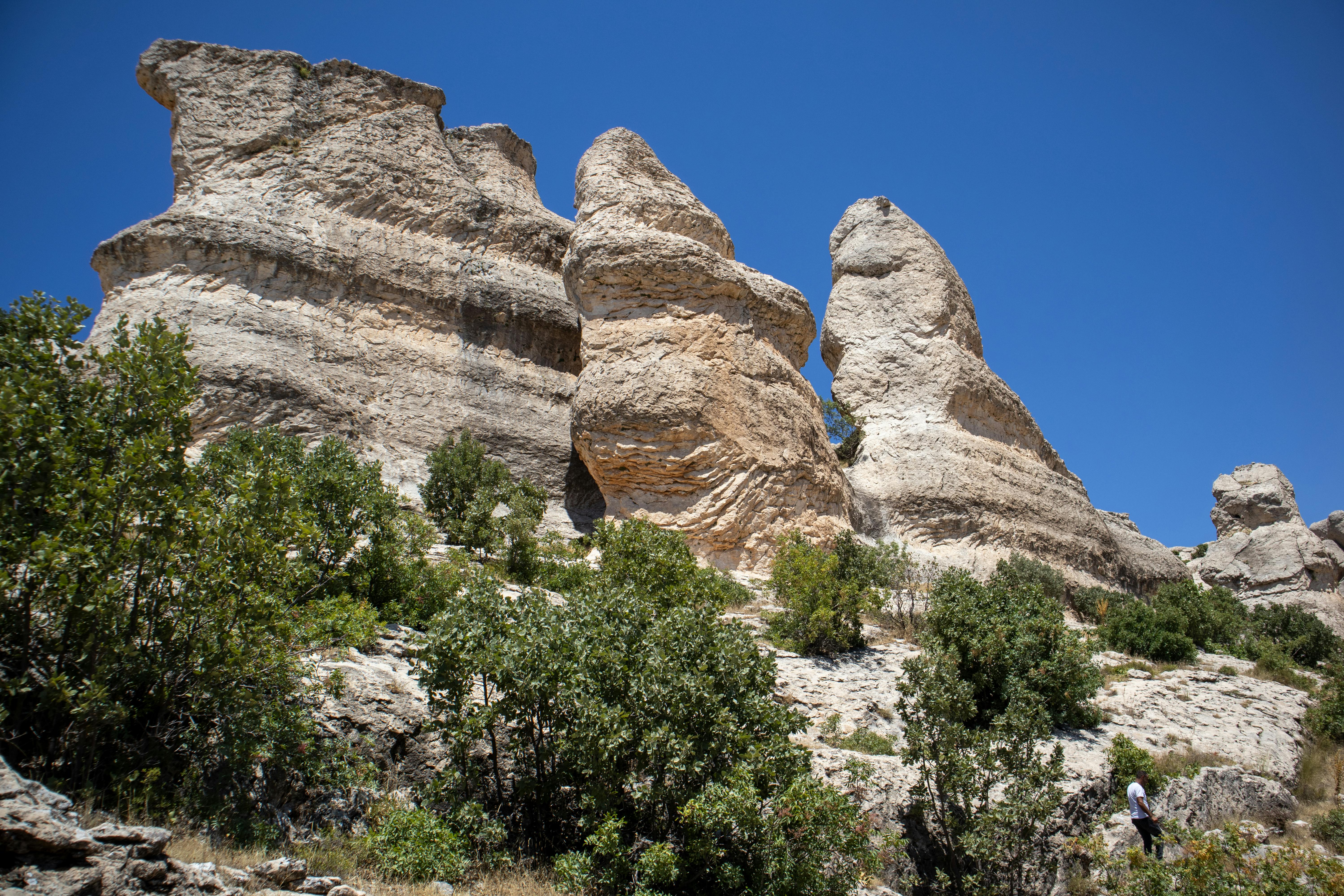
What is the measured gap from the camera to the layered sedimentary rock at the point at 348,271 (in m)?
18.3

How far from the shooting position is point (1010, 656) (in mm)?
11555

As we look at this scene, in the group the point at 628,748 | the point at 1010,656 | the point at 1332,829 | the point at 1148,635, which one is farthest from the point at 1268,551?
the point at 628,748

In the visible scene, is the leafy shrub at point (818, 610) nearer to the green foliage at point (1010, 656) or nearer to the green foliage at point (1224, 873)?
the green foliage at point (1010, 656)

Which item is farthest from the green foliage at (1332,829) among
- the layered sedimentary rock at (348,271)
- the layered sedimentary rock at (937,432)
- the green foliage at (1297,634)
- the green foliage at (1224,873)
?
the layered sedimentary rock at (348,271)

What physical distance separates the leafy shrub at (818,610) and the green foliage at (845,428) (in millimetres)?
11296

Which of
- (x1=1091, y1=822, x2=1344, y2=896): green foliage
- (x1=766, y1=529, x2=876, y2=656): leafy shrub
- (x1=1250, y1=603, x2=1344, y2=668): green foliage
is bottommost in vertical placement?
(x1=1091, y1=822, x2=1344, y2=896): green foliage

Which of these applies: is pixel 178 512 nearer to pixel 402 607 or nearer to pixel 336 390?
pixel 402 607

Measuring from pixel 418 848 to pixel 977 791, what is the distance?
5.86 m

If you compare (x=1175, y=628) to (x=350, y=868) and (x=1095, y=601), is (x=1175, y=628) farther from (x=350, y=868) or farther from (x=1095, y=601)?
(x=350, y=868)

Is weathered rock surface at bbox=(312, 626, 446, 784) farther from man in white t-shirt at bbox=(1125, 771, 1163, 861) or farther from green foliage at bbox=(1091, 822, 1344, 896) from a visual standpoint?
man in white t-shirt at bbox=(1125, 771, 1163, 861)

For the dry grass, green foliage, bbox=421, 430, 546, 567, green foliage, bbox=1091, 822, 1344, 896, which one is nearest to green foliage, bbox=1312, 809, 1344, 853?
green foliage, bbox=1091, 822, 1344, 896

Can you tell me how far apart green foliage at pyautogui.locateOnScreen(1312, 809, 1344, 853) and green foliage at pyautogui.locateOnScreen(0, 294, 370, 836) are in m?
11.6

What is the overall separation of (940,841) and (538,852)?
175 inches

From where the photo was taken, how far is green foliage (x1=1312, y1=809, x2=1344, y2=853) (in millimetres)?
10062
